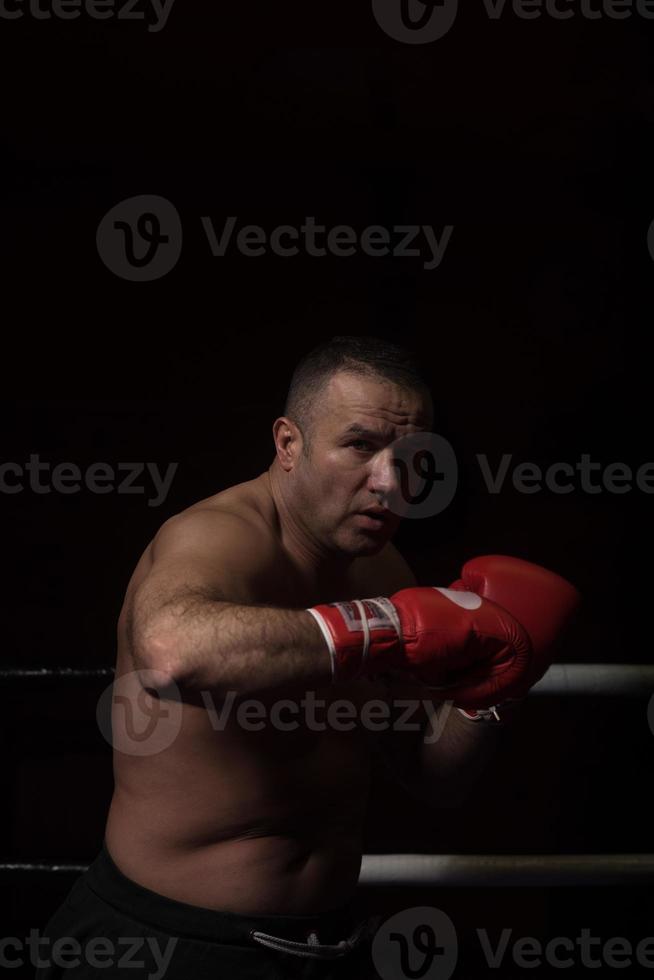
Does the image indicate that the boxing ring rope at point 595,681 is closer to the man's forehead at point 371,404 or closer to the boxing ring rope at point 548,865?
the boxing ring rope at point 548,865

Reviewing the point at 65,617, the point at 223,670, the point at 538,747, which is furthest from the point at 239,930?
the point at 538,747

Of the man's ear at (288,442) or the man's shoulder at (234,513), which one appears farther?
the man's ear at (288,442)

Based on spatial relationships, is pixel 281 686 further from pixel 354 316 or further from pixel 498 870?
pixel 354 316

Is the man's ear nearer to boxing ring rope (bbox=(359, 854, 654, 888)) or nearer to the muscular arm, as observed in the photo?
the muscular arm

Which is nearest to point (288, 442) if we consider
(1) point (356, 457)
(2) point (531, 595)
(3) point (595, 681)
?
(1) point (356, 457)

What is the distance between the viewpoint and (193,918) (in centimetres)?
141

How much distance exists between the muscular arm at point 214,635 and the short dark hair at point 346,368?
39cm

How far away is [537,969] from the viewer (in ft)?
8.44

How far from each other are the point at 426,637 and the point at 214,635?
0.30 metres

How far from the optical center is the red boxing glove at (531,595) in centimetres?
152

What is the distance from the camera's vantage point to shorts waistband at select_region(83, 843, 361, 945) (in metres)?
1.41

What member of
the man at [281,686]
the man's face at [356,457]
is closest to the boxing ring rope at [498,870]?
the man at [281,686]

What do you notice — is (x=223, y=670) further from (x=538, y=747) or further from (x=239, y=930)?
(x=538, y=747)

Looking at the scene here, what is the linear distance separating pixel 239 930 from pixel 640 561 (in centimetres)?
181
